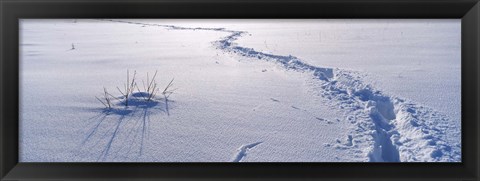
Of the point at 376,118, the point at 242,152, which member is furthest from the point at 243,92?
the point at 376,118

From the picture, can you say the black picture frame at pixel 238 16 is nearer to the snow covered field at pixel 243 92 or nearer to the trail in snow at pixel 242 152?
the snow covered field at pixel 243 92

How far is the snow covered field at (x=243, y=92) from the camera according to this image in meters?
1.08

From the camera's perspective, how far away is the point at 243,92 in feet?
4.79

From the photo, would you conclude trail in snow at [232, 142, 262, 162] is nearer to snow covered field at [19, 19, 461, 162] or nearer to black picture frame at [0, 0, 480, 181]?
snow covered field at [19, 19, 461, 162]

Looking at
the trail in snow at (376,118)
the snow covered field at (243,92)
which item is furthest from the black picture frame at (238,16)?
the trail in snow at (376,118)

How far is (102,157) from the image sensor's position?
1044mm

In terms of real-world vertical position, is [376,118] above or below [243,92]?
below

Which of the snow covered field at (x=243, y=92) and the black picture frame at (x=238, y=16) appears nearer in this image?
the black picture frame at (x=238, y=16)

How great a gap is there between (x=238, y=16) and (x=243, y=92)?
690 millimetres

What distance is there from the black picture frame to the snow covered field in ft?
0.15

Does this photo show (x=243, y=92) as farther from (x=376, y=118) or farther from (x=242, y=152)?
(x=376, y=118)

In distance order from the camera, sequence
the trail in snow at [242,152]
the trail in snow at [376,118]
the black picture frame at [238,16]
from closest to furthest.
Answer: the black picture frame at [238,16] → the trail in snow at [242,152] → the trail in snow at [376,118]

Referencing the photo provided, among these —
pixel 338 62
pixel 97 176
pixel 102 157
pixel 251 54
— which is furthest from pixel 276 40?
pixel 97 176

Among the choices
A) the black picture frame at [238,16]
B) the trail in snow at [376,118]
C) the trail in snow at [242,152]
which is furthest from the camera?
the trail in snow at [376,118]
